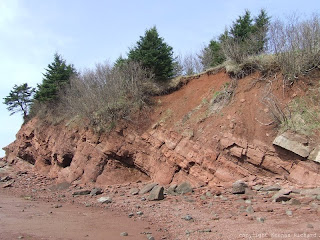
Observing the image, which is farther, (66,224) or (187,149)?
(187,149)

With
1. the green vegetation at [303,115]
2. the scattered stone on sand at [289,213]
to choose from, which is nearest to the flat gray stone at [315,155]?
the green vegetation at [303,115]

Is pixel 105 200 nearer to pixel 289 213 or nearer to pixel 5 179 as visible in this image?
pixel 289 213

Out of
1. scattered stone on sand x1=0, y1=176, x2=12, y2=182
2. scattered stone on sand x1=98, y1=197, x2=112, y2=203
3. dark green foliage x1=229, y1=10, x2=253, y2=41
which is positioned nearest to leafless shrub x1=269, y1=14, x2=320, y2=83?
dark green foliage x1=229, y1=10, x2=253, y2=41

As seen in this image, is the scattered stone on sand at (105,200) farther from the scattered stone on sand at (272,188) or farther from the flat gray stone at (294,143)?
the flat gray stone at (294,143)

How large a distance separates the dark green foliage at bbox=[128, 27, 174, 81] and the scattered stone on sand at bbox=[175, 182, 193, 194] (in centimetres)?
786

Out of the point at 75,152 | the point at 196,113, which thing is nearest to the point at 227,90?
the point at 196,113

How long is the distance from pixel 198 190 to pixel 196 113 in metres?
4.18

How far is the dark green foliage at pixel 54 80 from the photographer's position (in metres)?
22.6

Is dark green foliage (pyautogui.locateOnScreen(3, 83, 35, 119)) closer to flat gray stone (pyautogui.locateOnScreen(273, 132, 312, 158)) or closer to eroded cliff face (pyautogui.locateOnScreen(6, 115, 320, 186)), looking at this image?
eroded cliff face (pyautogui.locateOnScreen(6, 115, 320, 186))

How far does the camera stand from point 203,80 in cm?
1600

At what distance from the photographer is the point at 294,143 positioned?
941cm

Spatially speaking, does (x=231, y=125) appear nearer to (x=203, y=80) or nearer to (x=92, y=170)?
(x=203, y=80)

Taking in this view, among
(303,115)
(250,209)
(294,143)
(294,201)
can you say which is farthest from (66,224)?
(303,115)

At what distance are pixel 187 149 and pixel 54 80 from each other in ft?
49.0
